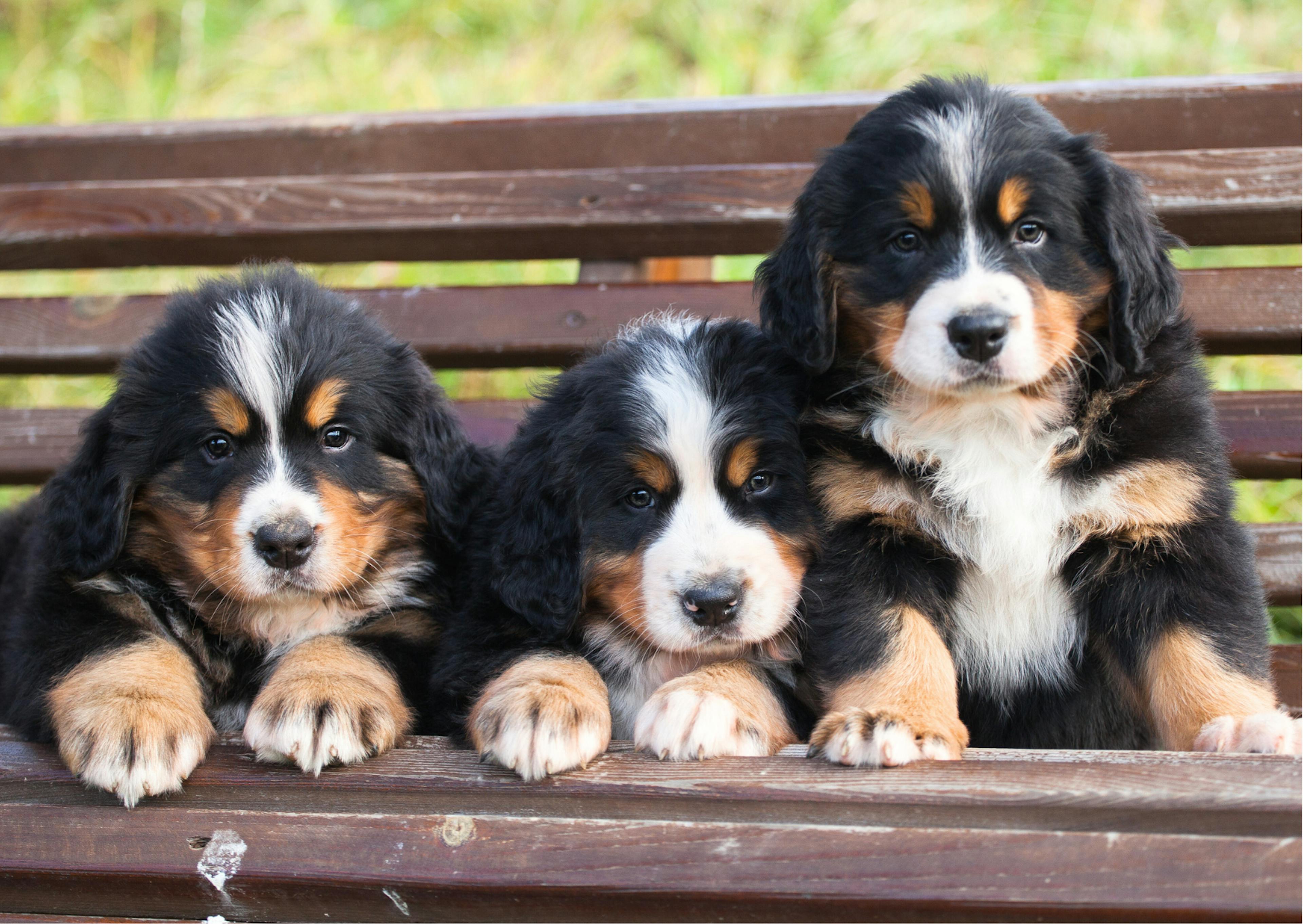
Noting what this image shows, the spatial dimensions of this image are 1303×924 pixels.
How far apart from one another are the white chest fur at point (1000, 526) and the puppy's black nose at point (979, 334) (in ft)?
0.92

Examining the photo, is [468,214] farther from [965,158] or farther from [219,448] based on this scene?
[965,158]

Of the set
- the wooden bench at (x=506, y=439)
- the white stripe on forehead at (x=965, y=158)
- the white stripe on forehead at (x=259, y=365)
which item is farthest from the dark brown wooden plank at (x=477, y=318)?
the white stripe on forehead at (x=965, y=158)

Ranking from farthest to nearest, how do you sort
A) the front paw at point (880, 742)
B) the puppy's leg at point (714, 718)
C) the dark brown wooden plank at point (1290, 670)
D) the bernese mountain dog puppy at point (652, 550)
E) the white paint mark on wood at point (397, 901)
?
the dark brown wooden plank at point (1290, 670) → the bernese mountain dog puppy at point (652, 550) → the puppy's leg at point (714, 718) → the front paw at point (880, 742) → the white paint mark on wood at point (397, 901)

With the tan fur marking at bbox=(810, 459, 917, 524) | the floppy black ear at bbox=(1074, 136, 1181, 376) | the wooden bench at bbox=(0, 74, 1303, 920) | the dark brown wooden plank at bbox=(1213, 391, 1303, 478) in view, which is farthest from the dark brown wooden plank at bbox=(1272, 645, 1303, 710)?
the tan fur marking at bbox=(810, 459, 917, 524)

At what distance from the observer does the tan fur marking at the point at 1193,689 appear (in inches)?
90.6

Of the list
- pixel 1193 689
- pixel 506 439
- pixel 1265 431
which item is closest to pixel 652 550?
pixel 1193 689

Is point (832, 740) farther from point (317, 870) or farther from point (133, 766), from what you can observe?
point (133, 766)

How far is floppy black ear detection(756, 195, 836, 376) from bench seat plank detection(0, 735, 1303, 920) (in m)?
0.88

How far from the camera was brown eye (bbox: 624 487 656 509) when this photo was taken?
103 inches

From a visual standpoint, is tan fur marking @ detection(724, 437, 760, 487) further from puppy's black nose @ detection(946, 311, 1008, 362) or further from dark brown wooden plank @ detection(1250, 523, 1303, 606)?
dark brown wooden plank @ detection(1250, 523, 1303, 606)

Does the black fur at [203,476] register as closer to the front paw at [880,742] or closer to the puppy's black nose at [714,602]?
the puppy's black nose at [714,602]

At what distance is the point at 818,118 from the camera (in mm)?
3908

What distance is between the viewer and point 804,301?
8.50ft

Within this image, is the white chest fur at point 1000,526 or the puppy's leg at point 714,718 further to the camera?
the white chest fur at point 1000,526
